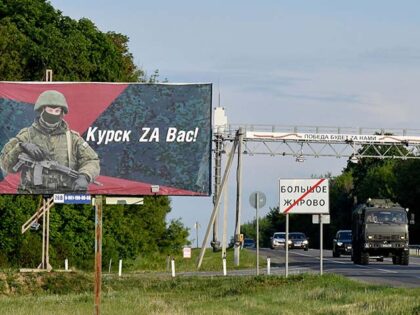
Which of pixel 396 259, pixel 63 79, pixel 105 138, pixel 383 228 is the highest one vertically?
pixel 63 79

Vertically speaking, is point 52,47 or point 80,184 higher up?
point 52,47

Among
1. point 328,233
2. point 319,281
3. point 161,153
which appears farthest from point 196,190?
point 328,233

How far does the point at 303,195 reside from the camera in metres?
37.5

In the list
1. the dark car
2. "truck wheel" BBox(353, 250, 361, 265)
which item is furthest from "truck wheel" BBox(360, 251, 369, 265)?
the dark car

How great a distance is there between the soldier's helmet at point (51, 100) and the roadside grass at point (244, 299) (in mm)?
9355

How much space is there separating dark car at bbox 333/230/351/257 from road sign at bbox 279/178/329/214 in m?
33.7

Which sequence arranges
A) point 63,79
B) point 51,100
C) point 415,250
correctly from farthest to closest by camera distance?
point 415,250 < point 63,79 < point 51,100

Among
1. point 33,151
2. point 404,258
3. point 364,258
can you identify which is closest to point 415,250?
point 404,258

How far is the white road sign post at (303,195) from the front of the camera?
37375 millimetres

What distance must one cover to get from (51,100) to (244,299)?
20.0m

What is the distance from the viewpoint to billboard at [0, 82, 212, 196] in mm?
46688

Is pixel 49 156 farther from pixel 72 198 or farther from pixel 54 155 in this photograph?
pixel 72 198

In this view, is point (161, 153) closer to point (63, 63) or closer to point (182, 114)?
point (182, 114)

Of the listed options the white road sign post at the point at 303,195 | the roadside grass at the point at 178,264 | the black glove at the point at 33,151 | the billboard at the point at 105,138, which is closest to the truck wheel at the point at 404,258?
the roadside grass at the point at 178,264
